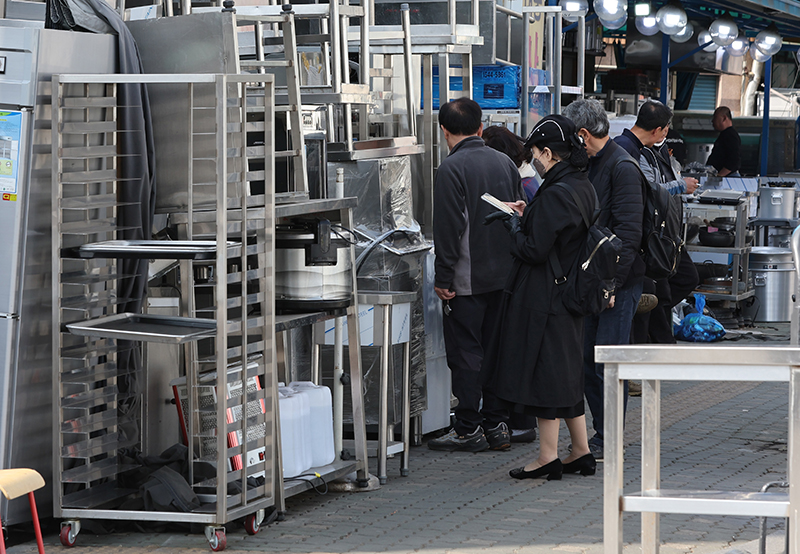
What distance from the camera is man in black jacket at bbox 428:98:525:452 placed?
6.18 metres

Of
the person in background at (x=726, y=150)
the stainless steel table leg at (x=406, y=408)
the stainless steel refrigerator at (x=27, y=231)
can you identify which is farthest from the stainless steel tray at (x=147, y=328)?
the person in background at (x=726, y=150)

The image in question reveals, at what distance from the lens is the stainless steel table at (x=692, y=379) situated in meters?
2.55

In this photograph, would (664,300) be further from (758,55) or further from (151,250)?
(758,55)

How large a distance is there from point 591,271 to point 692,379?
2688 millimetres

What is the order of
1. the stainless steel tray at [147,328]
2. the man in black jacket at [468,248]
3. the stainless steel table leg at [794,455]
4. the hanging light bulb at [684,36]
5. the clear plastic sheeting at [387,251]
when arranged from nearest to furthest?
1. the stainless steel table leg at [794,455]
2. the stainless steel tray at [147,328]
3. the clear plastic sheeting at [387,251]
4. the man in black jacket at [468,248]
5. the hanging light bulb at [684,36]

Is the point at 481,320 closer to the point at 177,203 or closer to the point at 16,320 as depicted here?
the point at 177,203

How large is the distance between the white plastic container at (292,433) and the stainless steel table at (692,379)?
259 cm

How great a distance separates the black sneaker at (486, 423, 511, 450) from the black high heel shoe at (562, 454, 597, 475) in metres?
0.65

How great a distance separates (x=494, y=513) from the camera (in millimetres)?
5098

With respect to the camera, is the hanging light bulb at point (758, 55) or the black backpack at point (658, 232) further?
the hanging light bulb at point (758, 55)

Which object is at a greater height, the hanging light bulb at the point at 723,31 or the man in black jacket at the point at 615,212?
the hanging light bulb at the point at 723,31

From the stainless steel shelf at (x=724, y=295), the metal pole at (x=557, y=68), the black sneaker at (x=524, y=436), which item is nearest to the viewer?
the black sneaker at (x=524, y=436)

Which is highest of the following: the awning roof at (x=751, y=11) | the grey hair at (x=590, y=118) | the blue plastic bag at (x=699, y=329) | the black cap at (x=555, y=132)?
the awning roof at (x=751, y=11)

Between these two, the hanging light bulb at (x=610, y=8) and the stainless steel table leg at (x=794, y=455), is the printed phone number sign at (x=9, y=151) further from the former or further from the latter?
the hanging light bulb at (x=610, y=8)
